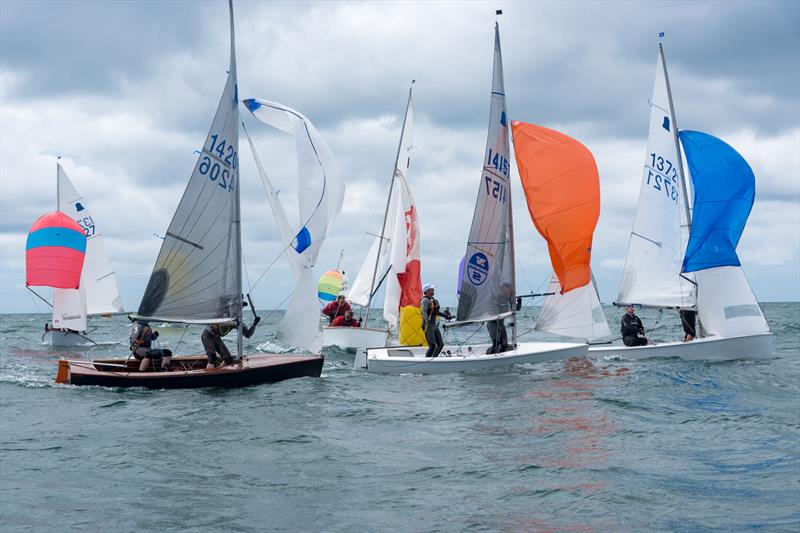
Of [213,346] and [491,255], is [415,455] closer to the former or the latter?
[213,346]

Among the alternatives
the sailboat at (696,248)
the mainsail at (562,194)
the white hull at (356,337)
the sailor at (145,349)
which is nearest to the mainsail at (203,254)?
the sailor at (145,349)

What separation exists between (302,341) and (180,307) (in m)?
2.45

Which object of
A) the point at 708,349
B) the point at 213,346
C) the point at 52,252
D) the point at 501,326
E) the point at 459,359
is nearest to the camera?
the point at 213,346

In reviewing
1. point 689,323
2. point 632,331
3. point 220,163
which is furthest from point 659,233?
point 220,163

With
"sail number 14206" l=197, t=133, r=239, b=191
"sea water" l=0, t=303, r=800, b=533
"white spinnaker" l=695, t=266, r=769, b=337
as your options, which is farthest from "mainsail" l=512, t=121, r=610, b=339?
"sail number 14206" l=197, t=133, r=239, b=191

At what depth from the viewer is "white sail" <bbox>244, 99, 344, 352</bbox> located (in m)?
15.9

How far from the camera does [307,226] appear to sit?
15867 mm

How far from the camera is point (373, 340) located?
1009 inches

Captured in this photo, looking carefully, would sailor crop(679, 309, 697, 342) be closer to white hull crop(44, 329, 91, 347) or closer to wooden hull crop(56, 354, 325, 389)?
wooden hull crop(56, 354, 325, 389)

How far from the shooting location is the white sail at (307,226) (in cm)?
1591

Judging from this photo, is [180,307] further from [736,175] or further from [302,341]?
[736,175]

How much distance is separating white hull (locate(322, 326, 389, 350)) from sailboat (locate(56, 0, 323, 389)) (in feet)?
30.9

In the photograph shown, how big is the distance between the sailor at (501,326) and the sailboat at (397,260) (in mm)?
6709

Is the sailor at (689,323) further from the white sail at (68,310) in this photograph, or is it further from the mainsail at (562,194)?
the white sail at (68,310)
